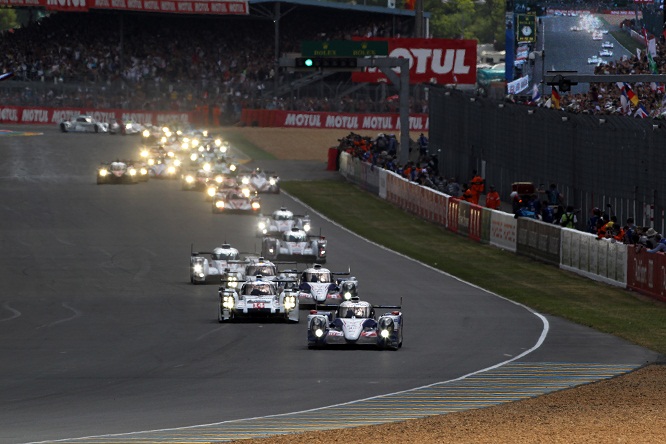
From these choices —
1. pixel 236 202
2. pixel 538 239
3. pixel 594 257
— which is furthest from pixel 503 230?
pixel 236 202

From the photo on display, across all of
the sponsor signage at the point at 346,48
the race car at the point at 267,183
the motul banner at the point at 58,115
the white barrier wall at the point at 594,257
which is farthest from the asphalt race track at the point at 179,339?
the motul banner at the point at 58,115

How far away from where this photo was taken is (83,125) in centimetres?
10769

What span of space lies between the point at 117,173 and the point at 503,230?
2719 cm

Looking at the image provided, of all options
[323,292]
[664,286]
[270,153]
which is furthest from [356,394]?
[270,153]

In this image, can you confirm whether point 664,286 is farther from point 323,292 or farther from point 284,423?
point 284,423

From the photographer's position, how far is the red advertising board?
138 ft

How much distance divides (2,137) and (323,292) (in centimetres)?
6627

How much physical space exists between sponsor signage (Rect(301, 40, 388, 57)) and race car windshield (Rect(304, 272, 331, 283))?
126 feet

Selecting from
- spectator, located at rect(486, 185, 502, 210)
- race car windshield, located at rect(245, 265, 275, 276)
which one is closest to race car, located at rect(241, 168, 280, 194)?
spectator, located at rect(486, 185, 502, 210)

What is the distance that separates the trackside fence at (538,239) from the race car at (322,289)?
9.23m

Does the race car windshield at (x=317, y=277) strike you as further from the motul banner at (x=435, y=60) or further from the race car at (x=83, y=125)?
the race car at (x=83, y=125)

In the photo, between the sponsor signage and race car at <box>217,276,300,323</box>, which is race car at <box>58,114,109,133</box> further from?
race car at <box>217,276,300,323</box>

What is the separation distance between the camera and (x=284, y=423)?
24781mm

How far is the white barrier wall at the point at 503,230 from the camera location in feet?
180
